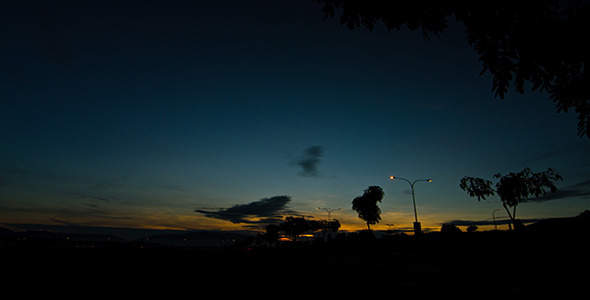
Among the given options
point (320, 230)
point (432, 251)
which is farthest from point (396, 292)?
point (320, 230)

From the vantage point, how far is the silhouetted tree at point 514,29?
457 cm

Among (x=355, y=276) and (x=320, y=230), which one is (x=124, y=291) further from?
(x=320, y=230)

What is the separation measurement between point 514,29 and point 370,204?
6576 cm

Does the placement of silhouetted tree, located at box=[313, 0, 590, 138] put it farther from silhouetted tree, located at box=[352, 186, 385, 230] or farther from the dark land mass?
silhouetted tree, located at box=[352, 186, 385, 230]

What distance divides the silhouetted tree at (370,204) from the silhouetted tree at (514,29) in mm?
64996

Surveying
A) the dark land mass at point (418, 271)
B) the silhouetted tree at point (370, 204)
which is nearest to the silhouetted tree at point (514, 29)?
the dark land mass at point (418, 271)

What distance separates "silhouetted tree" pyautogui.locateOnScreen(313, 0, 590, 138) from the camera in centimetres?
457

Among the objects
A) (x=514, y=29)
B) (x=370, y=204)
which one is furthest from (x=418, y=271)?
(x=370, y=204)

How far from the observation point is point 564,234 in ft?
78.3

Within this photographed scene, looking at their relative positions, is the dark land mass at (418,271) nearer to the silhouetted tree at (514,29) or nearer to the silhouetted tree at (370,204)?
the silhouetted tree at (514,29)

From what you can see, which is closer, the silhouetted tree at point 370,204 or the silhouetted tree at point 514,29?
the silhouetted tree at point 514,29

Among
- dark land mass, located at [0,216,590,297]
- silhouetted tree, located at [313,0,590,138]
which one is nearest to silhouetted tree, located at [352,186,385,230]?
dark land mass, located at [0,216,590,297]

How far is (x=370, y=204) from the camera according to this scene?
67938 mm

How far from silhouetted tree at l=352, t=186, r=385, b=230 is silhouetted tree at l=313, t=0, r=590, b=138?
6500 centimetres
